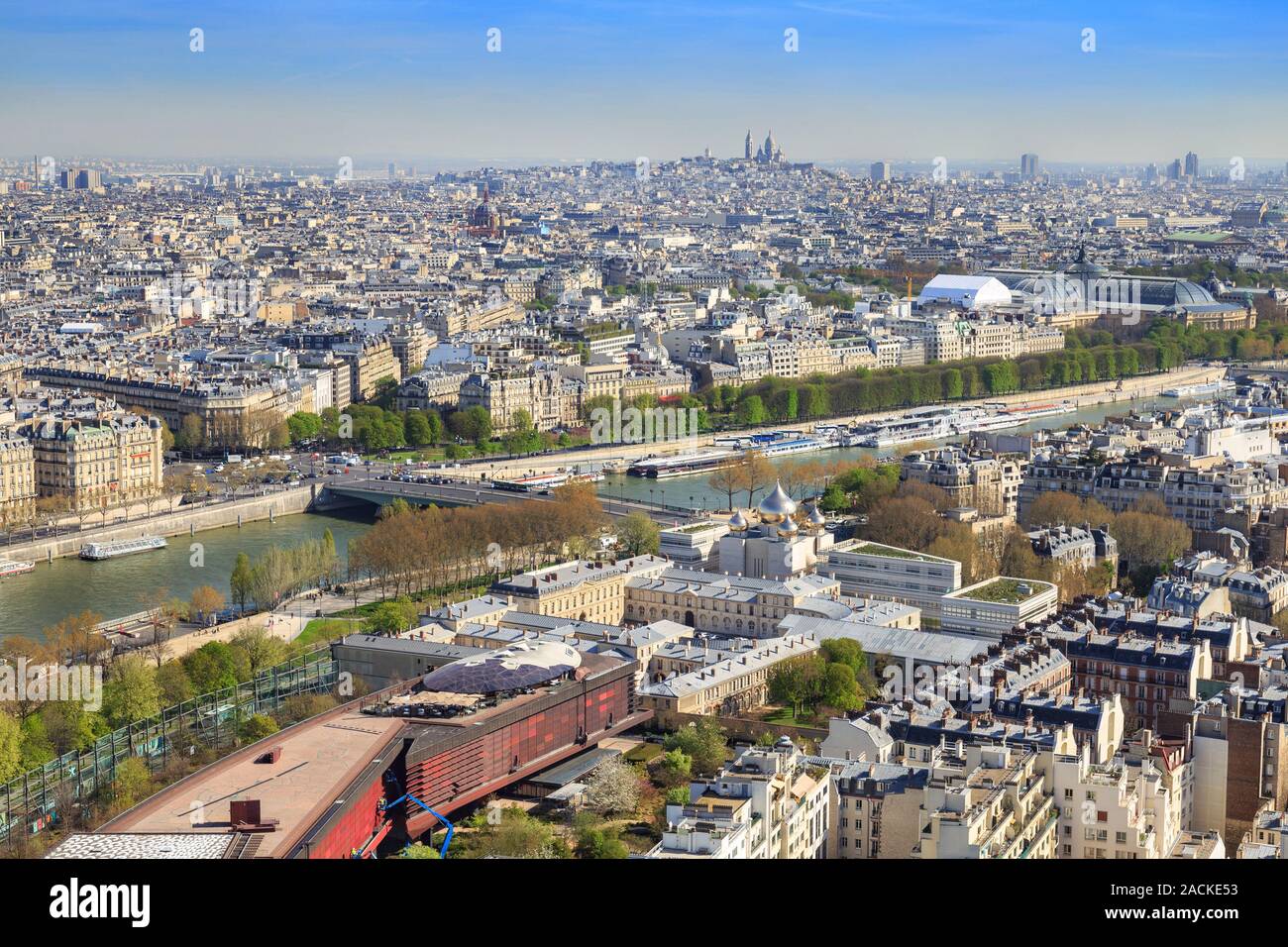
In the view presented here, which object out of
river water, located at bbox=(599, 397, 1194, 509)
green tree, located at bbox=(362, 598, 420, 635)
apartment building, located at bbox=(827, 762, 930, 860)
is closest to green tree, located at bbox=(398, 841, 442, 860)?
apartment building, located at bbox=(827, 762, 930, 860)

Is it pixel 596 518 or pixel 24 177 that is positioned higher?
pixel 24 177

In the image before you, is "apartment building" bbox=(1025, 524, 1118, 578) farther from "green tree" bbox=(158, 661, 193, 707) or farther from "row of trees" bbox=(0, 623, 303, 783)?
"green tree" bbox=(158, 661, 193, 707)

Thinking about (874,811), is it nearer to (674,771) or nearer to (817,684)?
(674,771)

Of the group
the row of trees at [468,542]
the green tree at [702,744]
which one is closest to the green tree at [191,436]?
the row of trees at [468,542]

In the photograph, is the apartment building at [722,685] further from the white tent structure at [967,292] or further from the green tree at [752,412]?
the white tent structure at [967,292]
